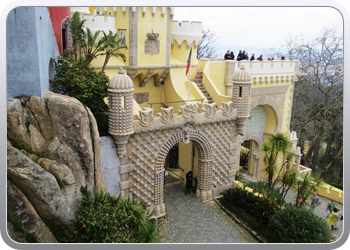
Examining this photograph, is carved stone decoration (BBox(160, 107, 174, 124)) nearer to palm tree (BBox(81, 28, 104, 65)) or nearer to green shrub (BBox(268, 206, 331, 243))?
palm tree (BBox(81, 28, 104, 65))

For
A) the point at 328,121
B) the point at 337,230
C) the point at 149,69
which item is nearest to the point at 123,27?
the point at 149,69

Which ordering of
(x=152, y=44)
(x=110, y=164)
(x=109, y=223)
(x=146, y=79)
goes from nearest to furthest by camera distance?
(x=109, y=223)
(x=110, y=164)
(x=152, y=44)
(x=146, y=79)

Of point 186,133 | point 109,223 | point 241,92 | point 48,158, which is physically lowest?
point 109,223

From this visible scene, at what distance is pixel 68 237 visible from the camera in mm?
9531

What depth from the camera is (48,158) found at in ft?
31.0

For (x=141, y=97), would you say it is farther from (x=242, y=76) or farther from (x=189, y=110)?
(x=242, y=76)

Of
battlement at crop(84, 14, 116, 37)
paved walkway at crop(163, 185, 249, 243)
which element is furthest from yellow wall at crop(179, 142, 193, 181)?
battlement at crop(84, 14, 116, 37)

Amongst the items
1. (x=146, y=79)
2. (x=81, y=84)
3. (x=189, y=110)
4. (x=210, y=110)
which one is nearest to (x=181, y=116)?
(x=189, y=110)

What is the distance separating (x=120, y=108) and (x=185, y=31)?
23.5ft

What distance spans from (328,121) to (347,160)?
1945 centimetres

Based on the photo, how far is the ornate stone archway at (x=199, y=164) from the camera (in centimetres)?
1430

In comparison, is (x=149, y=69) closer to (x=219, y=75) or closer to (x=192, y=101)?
(x=192, y=101)

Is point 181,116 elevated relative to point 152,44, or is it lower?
lower

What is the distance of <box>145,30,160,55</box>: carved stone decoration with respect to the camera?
52.5 ft
